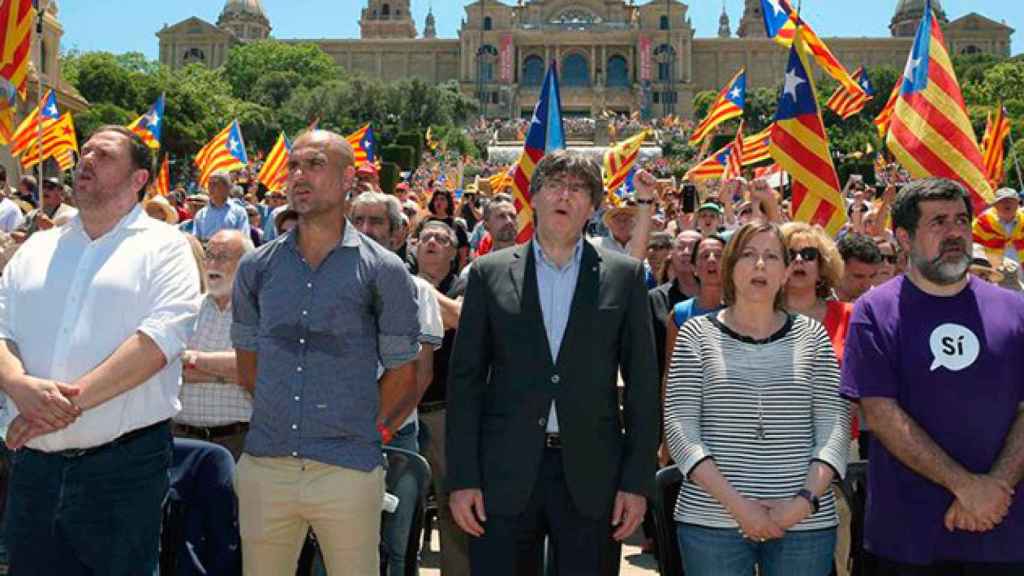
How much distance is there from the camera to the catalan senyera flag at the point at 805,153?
7.48 m

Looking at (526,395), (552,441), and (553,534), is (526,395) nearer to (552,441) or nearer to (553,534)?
(552,441)

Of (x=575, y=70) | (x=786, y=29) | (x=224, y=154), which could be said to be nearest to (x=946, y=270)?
(x=786, y=29)

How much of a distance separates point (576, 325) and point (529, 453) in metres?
0.42

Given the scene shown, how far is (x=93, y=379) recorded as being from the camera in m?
3.54

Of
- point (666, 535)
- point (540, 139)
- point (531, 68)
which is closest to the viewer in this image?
point (666, 535)

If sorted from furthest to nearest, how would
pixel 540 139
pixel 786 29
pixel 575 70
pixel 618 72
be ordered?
pixel 575 70 → pixel 618 72 → pixel 786 29 → pixel 540 139

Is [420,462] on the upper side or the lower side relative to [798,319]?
lower

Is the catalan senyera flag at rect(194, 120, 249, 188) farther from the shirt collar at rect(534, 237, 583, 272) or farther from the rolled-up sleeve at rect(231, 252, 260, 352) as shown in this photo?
the shirt collar at rect(534, 237, 583, 272)

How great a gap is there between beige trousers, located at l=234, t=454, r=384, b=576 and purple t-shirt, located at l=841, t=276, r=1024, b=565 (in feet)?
5.18

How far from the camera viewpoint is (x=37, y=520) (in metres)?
3.62

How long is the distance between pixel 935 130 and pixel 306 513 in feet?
15.0

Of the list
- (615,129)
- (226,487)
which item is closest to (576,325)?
(226,487)

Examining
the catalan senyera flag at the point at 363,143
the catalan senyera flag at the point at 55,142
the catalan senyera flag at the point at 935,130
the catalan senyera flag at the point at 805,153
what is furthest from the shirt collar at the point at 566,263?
the catalan senyera flag at the point at 55,142

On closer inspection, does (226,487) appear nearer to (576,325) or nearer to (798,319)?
(576,325)
